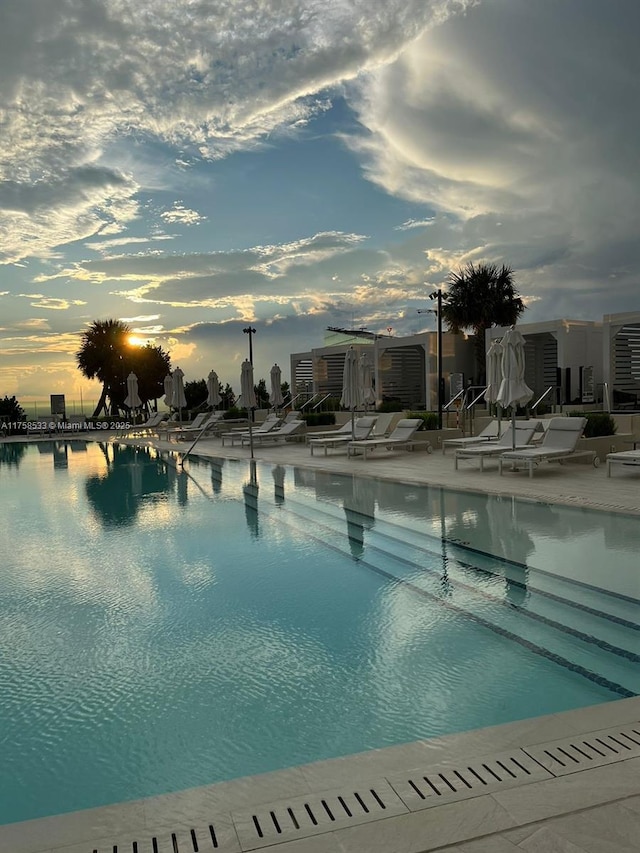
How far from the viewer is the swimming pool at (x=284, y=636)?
2.79 metres

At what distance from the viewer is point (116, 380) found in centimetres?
3953

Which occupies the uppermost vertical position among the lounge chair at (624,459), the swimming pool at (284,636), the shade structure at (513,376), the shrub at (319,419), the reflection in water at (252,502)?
the shade structure at (513,376)

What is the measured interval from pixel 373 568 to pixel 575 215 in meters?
17.8

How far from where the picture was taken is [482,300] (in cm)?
2641

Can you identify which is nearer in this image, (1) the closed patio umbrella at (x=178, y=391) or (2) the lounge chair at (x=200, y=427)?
(2) the lounge chair at (x=200, y=427)

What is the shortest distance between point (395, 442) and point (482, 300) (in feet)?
48.8

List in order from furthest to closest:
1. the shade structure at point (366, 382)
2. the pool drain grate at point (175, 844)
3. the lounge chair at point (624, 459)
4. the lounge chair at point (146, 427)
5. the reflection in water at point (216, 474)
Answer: the lounge chair at point (146, 427) < the shade structure at point (366, 382) < the reflection in water at point (216, 474) < the lounge chair at point (624, 459) < the pool drain grate at point (175, 844)

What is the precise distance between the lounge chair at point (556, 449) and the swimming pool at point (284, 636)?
2405 mm

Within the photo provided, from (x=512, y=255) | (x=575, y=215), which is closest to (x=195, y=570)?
(x=575, y=215)

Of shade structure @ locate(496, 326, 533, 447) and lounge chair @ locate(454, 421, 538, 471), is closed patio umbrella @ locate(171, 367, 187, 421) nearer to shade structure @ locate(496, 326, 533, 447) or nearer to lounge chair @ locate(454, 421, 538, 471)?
lounge chair @ locate(454, 421, 538, 471)

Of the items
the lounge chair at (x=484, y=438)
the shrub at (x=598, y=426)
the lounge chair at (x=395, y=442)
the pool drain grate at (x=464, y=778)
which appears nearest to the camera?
the pool drain grate at (x=464, y=778)

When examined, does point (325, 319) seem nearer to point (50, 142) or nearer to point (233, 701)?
point (50, 142)

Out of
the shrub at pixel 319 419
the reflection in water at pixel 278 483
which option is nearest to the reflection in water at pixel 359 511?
the reflection in water at pixel 278 483

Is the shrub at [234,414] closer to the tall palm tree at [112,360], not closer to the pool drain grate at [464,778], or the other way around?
the tall palm tree at [112,360]
